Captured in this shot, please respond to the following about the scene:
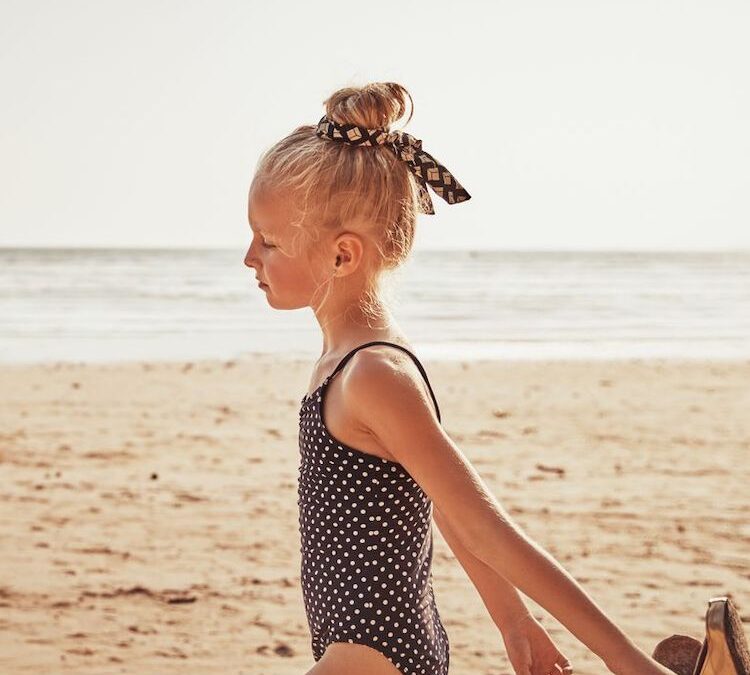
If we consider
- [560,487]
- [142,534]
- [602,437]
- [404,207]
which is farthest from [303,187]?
[602,437]

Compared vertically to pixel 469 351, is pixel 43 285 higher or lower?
higher

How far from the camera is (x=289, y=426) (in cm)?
881

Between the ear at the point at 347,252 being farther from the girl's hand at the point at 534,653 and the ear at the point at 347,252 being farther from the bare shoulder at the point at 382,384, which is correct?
the girl's hand at the point at 534,653

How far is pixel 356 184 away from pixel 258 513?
453 cm

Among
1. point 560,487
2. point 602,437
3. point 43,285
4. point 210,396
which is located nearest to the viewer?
point 560,487

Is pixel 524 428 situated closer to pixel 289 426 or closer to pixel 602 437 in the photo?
pixel 602 437

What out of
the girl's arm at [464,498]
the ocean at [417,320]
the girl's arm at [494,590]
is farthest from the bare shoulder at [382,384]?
the ocean at [417,320]

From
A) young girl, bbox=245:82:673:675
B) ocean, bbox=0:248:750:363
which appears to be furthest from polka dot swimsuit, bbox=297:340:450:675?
ocean, bbox=0:248:750:363

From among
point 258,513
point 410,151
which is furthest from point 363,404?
point 258,513

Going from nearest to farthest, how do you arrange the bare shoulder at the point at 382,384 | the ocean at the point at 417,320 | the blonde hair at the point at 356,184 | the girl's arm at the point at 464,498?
the girl's arm at the point at 464,498
the bare shoulder at the point at 382,384
the blonde hair at the point at 356,184
the ocean at the point at 417,320

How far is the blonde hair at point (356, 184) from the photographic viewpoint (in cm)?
179

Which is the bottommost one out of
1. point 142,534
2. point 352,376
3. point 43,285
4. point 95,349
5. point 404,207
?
point 142,534

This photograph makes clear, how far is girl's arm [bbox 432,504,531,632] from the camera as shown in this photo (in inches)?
74.2

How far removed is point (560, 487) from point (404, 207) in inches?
202
